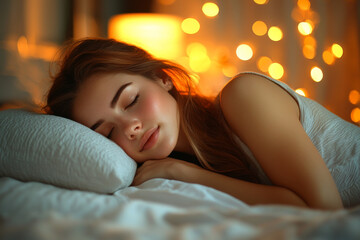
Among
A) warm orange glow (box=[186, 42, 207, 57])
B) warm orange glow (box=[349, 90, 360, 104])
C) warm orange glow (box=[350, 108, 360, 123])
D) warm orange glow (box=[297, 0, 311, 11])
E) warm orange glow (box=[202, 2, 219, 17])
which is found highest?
warm orange glow (box=[297, 0, 311, 11])

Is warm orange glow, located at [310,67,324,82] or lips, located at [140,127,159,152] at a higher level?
warm orange glow, located at [310,67,324,82]

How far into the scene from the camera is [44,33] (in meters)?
2.52

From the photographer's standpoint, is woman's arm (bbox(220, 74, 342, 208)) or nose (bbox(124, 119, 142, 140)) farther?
nose (bbox(124, 119, 142, 140))

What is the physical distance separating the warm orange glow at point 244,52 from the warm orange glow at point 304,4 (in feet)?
1.79

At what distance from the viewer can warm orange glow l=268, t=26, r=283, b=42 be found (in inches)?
102

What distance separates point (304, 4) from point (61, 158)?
8.22ft

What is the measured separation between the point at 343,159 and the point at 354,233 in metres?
0.62

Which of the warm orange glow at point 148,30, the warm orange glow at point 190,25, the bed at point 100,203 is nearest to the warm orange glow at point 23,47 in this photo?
the warm orange glow at point 148,30

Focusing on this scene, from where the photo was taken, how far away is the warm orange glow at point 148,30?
7.75 feet

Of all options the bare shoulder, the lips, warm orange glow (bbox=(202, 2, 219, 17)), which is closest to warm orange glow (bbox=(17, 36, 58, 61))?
warm orange glow (bbox=(202, 2, 219, 17))

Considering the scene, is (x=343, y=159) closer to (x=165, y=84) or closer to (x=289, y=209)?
(x=289, y=209)

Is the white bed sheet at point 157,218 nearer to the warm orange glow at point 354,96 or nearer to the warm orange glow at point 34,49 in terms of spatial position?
the warm orange glow at point 34,49

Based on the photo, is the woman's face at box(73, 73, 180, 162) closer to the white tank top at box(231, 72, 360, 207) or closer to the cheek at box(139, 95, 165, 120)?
the cheek at box(139, 95, 165, 120)

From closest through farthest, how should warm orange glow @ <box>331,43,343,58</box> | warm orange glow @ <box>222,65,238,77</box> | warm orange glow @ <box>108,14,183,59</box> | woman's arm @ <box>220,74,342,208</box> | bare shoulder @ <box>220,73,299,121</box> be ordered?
woman's arm @ <box>220,74,342,208</box>, bare shoulder @ <box>220,73,299,121</box>, warm orange glow @ <box>108,14,183,59</box>, warm orange glow @ <box>331,43,343,58</box>, warm orange glow @ <box>222,65,238,77</box>
